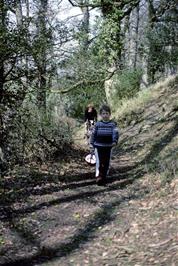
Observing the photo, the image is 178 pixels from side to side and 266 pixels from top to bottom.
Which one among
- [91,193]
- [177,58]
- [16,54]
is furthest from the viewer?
[177,58]

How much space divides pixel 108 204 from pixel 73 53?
11.8 metres

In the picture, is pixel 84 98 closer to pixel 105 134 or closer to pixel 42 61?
pixel 42 61

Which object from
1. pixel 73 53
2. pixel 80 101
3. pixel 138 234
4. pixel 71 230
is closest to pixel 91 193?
pixel 71 230

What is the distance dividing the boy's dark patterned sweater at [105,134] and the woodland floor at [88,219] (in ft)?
3.24

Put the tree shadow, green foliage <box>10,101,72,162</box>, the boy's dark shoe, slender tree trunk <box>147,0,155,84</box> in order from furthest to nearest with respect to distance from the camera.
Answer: slender tree trunk <box>147,0,155,84</box> < green foliage <box>10,101,72,162</box> < the boy's dark shoe < the tree shadow

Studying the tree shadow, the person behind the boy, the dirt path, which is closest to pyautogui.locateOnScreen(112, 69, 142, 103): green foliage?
the dirt path

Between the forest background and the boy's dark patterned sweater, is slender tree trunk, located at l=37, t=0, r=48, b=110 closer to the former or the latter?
the forest background

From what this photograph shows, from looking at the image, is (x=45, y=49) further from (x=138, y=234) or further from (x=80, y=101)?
(x=80, y=101)

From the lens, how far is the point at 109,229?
8070mm

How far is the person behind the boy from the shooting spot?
10992 millimetres

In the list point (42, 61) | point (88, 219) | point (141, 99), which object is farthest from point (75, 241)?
point (141, 99)

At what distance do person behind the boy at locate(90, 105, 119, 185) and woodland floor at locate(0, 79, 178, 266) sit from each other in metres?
0.40

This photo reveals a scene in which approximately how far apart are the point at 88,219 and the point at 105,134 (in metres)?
2.72

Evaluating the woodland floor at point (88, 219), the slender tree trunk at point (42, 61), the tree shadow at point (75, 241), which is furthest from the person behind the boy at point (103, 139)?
the slender tree trunk at point (42, 61)
